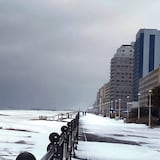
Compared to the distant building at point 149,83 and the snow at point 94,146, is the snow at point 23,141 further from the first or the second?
the distant building at point 149,83

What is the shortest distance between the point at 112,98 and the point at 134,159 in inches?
6999

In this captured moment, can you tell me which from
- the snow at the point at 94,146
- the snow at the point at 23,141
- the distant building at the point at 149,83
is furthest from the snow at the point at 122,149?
the distant building at the point at 149,83

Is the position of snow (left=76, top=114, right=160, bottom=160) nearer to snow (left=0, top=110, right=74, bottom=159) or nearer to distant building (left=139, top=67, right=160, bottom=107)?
snow (left=0, top=110, right=74, bottom=159)

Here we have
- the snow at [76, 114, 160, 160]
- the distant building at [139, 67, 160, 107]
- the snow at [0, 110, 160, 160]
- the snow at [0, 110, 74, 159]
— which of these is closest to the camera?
the snow at [76, 114, 160, 160]

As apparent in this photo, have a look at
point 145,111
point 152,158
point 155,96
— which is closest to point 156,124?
point 155,96

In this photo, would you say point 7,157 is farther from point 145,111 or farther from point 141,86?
point 141,86

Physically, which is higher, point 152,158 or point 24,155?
point 24,155

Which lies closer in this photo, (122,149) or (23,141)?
(122,149)

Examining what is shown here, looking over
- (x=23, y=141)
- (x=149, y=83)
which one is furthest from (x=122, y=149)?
(x=149, y=83)

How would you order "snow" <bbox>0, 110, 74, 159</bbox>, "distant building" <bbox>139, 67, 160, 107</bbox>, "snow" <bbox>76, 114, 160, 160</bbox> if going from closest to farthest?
1. "snow" <bbox>76, 114, 160, 160</bbox>
2. "snow" <bbox>0, 110, 74, 159</bbox>
3. "distant building" <bbox>139, 67, 160, 107</bbox>

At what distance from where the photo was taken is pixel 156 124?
69.2 meters

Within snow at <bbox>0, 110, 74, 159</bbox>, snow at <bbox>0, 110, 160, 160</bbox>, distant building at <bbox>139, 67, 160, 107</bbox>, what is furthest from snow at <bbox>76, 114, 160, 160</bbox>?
distant building at <bbox>139, 67, 160, 107</bbox>

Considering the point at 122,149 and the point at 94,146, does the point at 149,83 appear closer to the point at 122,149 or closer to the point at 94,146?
the point at 94,146

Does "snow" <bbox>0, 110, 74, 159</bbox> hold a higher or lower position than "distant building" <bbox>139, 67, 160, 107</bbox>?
lower
